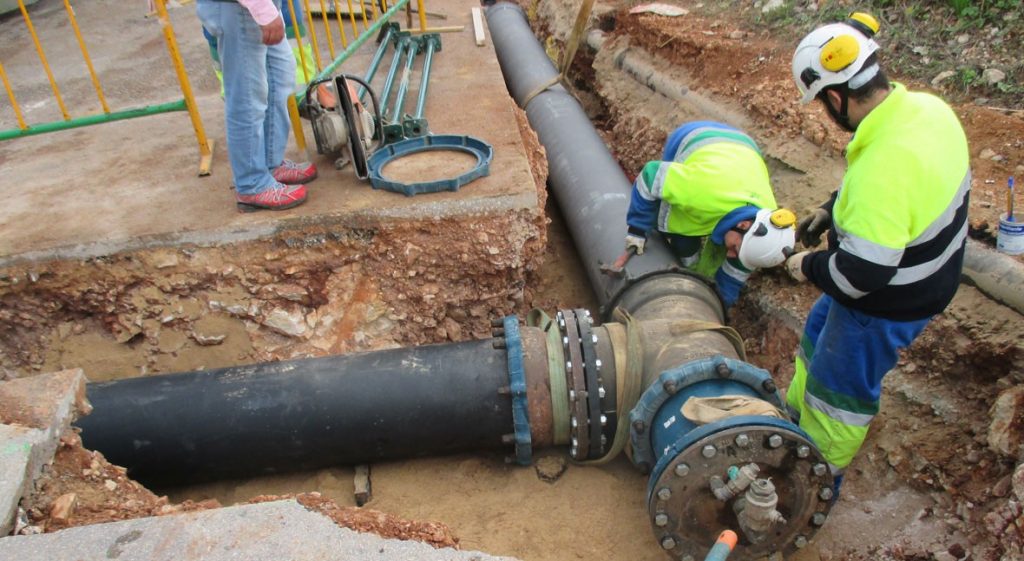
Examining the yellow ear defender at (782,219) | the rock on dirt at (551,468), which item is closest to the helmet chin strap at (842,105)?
the yellow ear defender at (782,219)

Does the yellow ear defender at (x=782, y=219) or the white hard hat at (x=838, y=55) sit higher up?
the white hard hat at (x=838, y=55)

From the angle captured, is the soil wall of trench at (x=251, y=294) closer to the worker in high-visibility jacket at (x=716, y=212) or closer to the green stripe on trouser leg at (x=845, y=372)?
the worker in high-visibility jacket at (x=716, y=212)

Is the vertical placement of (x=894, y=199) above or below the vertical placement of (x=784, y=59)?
above

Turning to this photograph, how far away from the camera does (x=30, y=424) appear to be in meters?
1.78

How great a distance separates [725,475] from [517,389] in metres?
0.77

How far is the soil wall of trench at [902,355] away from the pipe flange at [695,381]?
25.1 inches

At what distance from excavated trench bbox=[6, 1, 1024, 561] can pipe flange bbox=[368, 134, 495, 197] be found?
18 cm

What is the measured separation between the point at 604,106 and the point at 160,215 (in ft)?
12.7

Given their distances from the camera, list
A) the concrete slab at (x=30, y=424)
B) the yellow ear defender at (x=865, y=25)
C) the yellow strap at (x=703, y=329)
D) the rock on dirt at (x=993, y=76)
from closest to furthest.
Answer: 1. the concrete slab at (x=30, y=424)
2. the yellow ear defender at (x=865, y=25)
3. the yellow strap at (x=703, y=329)
4. the rock on dirt at (x=993, y=76)

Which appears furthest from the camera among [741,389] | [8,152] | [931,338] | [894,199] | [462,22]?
[462,22]

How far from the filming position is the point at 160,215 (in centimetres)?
289

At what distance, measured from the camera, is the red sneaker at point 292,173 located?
3.16m

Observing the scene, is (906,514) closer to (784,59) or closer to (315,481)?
(315,481)

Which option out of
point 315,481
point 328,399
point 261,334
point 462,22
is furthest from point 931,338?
point 462,22
